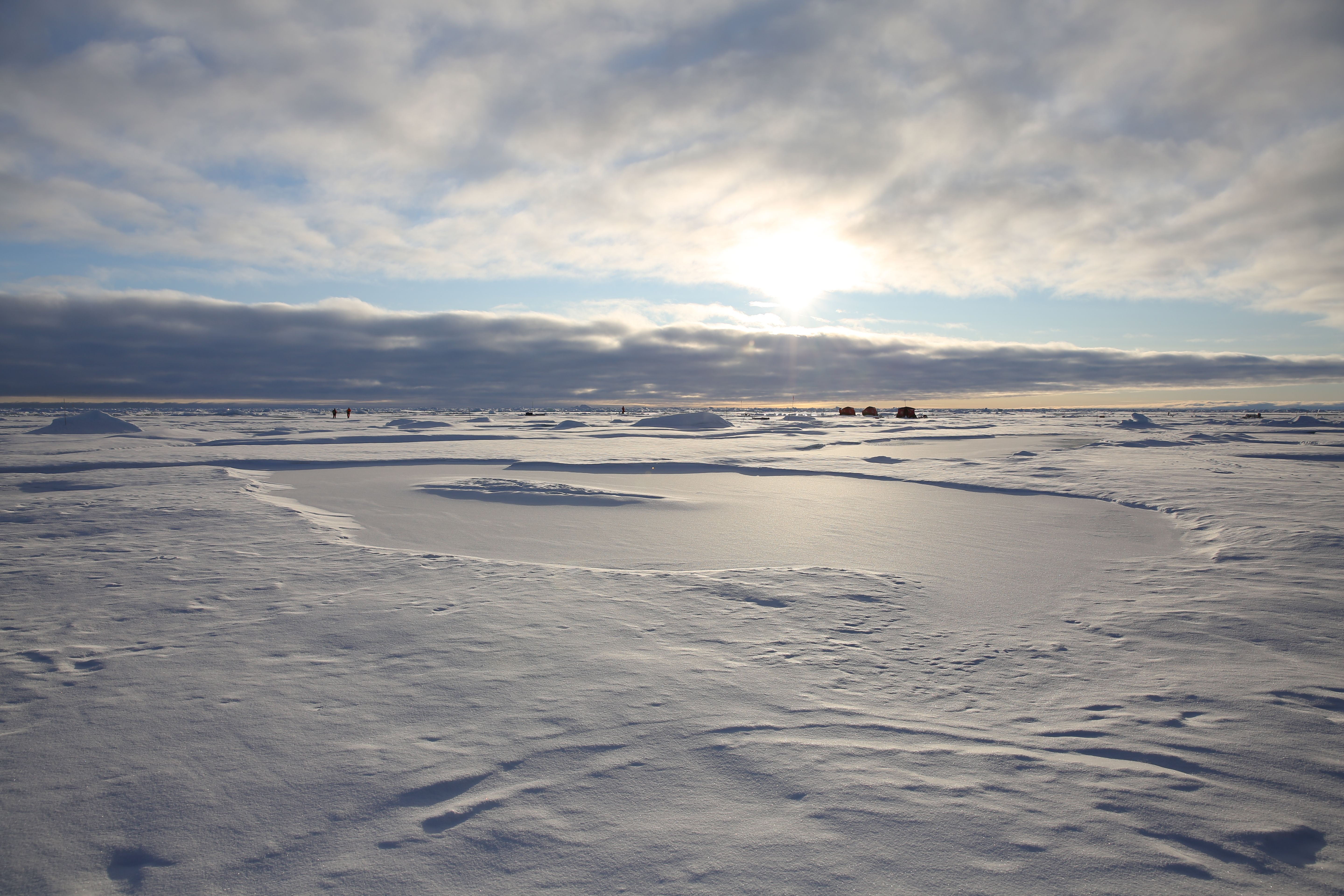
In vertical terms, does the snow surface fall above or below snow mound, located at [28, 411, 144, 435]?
below

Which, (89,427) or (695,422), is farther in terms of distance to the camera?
(695,422)

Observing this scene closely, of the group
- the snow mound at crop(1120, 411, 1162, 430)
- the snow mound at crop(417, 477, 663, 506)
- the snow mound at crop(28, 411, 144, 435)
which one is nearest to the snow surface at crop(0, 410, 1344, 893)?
the snow mound at crop(417, 477, 663, 506)

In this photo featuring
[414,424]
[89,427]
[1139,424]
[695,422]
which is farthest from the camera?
[414,424]

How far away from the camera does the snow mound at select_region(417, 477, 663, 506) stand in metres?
8.51

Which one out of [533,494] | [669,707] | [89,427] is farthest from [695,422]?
[669,707]

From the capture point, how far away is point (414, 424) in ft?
113

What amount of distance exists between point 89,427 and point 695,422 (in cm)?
2818

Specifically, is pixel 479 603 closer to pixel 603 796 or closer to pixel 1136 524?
pixel 603 796

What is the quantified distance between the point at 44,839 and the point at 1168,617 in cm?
554

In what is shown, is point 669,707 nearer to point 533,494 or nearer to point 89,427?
point 533,494

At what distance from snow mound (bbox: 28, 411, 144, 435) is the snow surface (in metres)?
26.7

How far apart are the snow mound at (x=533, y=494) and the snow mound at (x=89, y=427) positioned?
26.0 m

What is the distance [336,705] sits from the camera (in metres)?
2.62

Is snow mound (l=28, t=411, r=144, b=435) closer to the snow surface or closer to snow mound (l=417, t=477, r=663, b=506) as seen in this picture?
snow mound (l=417, t=477, r=663, b=506)
